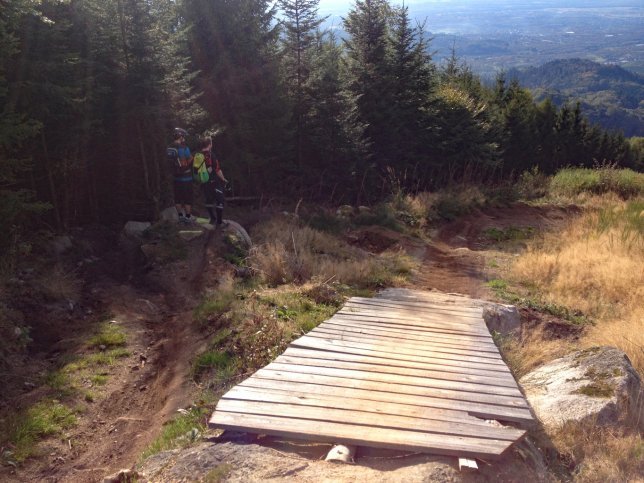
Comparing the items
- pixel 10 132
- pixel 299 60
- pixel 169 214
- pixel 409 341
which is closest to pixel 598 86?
pixel 299 60

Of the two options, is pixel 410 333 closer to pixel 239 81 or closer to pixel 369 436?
pixel 369 436

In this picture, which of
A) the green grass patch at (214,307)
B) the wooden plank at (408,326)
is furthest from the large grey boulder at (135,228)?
the wooden plank at (408,326)

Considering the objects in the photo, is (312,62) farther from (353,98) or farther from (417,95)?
(417,95)

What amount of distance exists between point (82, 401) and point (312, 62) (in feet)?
46.9

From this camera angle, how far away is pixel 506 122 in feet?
89.0

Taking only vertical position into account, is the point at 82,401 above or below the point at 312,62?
below

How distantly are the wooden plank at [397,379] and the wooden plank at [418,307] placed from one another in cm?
233

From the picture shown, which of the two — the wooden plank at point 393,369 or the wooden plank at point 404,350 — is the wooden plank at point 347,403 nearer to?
the wooden plank at point 393,369

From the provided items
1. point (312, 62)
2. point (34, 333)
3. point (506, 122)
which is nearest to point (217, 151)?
point (312, 62)

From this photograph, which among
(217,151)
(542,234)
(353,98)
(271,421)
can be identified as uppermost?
(353,98)

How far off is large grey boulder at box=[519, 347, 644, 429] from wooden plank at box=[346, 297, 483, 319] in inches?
59.4

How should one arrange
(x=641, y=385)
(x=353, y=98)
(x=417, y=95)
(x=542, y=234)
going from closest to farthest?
(x=641, y=385), (x=542, y=234), (x=353, y=98), (x=417, y=95)

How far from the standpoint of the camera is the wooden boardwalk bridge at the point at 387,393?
363 centimetres

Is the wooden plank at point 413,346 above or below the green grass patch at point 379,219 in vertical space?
above
